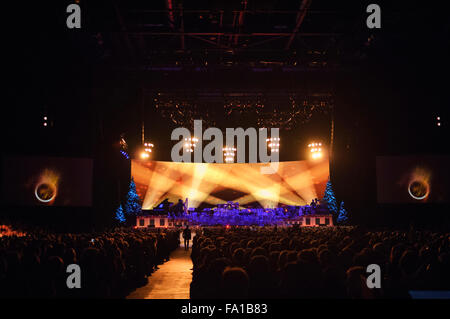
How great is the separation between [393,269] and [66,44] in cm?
1527

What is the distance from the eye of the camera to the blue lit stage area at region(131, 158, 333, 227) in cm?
3322

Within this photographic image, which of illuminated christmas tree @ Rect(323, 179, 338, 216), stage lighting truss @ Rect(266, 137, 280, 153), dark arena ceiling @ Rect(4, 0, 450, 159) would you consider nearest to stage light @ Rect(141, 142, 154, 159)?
dark arena ceiling @ Rect(4, 0, 450, 159)

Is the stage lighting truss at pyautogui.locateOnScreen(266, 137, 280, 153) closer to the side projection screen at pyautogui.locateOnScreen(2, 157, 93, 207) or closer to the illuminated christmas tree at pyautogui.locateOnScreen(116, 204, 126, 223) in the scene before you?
the illuminated christmas tree at pyautogui.locateOnScreen(116, 204, 126, 223)

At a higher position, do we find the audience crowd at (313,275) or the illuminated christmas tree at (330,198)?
the audience crowd at (313,275)

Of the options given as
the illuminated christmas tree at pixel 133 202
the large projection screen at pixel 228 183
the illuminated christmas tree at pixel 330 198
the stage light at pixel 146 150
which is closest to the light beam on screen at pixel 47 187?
the stage light at pixel 146 150

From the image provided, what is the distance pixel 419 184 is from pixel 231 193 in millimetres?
19595

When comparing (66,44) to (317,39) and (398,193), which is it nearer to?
(317,39)

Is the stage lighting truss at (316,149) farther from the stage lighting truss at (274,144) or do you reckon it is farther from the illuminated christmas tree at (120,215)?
the illuminated christmas tree at (120,215)

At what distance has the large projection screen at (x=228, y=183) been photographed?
1404 inches

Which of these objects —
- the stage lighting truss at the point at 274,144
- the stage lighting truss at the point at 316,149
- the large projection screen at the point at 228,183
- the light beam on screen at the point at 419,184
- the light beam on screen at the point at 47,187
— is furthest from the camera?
the large projection screen at the point at 228,183

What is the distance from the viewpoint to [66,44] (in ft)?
58.9

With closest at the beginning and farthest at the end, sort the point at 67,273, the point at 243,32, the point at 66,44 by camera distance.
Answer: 1. the point at 67,273
2. the point at 243,32
3. the point at 66,44
